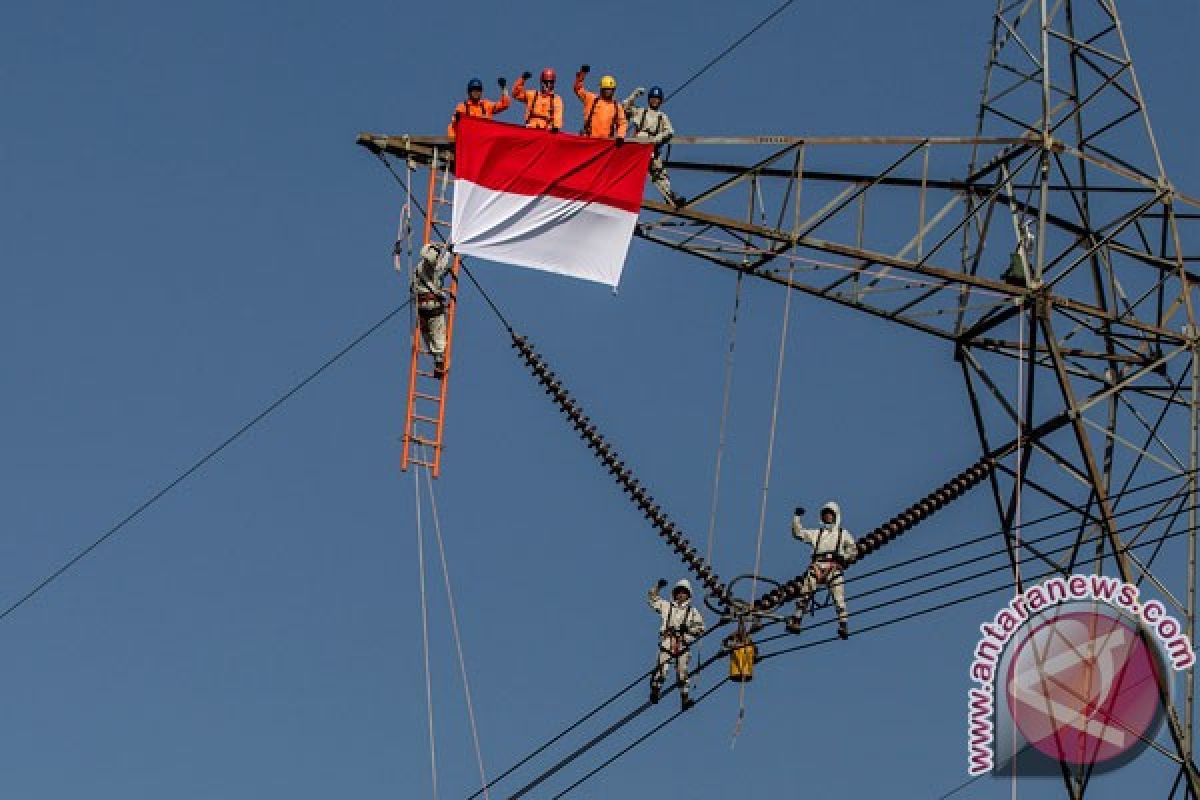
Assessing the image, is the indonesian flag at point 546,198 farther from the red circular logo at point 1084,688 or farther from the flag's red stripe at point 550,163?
the red circular logo at point 1084,688

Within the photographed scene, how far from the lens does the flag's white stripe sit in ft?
244

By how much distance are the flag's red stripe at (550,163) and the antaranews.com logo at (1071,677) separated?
724 cm

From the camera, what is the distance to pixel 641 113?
246ft

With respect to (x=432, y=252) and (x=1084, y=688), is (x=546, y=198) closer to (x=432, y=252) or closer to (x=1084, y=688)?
(x=432, y=252)

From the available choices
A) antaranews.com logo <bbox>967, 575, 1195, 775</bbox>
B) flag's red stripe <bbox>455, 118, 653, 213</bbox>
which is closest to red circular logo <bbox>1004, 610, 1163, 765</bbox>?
antaranews.com logo <bbox>967, 575, 1195, 775</bbox>

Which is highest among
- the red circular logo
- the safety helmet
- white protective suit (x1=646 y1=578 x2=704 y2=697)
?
the safety helmet

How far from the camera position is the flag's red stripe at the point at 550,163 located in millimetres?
74125

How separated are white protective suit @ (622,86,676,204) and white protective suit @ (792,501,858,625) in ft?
14.9

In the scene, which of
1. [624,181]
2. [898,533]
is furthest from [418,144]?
[898,533]

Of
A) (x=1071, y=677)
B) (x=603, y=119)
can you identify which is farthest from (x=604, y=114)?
(x=1071, y=677)

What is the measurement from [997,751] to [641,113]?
30.4 ft

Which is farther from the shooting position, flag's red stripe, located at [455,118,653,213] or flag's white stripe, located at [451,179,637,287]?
flag's white stripe, located at [451,179,637,287]

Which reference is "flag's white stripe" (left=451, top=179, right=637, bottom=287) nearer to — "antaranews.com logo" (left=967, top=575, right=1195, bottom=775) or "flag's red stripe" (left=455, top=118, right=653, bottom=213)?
"flag's red stripe" (left=455, top=118, right=653, bottom=213)

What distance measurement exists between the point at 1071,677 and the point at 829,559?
3.39 metres
